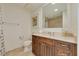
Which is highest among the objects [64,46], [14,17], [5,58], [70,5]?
[70,5]

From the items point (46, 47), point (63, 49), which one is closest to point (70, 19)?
point (63, 49)

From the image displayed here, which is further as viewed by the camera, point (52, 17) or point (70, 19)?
point (52, 17)

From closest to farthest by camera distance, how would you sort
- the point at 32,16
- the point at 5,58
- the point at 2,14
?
the point at 5,58, the point at 2,14, the point at 32,16

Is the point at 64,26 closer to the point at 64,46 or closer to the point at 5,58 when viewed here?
the point at 64,46

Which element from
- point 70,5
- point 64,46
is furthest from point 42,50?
point 70,5

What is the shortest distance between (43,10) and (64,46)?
56cm

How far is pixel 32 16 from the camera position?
4.74 ft

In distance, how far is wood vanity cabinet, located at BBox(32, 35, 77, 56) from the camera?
4.06 feet

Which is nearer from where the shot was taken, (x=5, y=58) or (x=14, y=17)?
(x=5, y=58)

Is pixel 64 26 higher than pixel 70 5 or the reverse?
the reverse

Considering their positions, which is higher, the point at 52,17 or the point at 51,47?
the point at 52,17

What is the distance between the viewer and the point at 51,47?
1429 mm

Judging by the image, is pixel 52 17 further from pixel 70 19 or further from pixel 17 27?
pixel 17 27

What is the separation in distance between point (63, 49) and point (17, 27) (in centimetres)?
68
